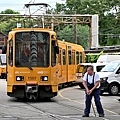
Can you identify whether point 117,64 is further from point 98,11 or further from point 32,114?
point 98,11

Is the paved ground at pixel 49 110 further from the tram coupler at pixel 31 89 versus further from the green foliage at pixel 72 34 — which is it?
the green foliage at pixel 72 34

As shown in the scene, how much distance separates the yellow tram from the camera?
872 inches

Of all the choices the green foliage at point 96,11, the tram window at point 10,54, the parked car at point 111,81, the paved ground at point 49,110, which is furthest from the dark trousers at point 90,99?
the green foliage at point 96,11

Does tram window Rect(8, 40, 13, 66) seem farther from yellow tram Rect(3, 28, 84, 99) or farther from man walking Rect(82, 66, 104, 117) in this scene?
man walking Rect(82, 66, 104, 117)

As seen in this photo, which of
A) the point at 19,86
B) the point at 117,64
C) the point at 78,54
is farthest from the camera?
the point at 78,54

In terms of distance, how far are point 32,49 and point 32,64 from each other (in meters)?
0.70

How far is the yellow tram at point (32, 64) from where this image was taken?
22141mm

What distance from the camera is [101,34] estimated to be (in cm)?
9412

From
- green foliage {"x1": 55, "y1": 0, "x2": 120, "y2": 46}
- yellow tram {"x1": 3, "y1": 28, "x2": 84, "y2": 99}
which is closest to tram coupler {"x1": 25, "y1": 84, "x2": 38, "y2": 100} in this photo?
yellow tram {"x1": 3, "y1": 28, "x2": 84, "y2": 99}

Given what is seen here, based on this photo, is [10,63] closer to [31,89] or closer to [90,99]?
[31,89]

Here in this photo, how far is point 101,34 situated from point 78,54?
180 feet

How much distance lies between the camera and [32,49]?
880 inches

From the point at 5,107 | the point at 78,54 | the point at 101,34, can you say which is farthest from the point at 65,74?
the point at 101,34

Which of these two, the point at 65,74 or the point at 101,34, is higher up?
the point at 101,34
